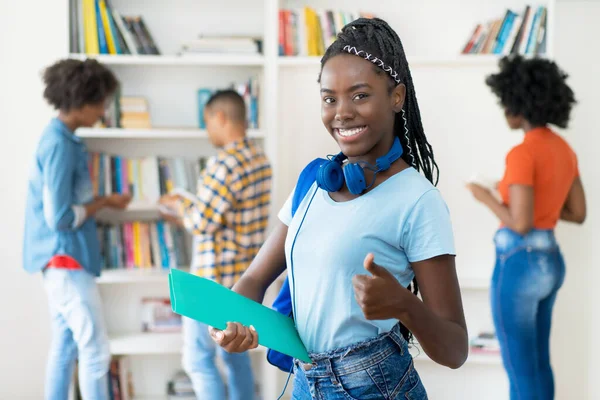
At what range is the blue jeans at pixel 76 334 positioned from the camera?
9.70 feet

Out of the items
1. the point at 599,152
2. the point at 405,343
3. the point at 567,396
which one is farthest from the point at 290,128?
the point at 405,343

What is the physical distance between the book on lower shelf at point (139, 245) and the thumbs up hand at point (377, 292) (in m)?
2.76

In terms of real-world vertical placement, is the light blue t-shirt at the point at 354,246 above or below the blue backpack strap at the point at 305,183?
below

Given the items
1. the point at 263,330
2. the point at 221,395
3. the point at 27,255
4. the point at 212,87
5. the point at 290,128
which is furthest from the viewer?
the point at 212,87

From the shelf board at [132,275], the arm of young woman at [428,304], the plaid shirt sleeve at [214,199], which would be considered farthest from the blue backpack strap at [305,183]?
the shelf board at [132,275]

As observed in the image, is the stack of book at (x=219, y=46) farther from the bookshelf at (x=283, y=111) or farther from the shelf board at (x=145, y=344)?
the shelf board at (x=145, y=344)

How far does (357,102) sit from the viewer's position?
1.27 m

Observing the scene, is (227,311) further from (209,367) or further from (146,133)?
(146,133)

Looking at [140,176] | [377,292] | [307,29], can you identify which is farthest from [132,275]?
[377,292]

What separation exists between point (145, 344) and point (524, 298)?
1832 millimetres

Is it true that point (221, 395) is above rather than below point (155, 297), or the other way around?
below

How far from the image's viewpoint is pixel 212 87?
3.87 meters

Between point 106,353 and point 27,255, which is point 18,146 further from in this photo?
point 106,353

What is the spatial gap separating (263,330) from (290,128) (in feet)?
7.80
